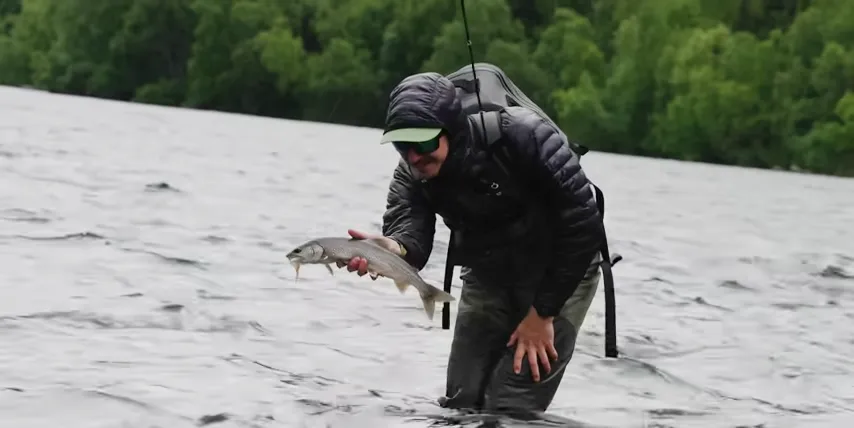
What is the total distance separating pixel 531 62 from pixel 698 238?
156 feet

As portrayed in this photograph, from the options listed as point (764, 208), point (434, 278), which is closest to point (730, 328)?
point (434, 278)

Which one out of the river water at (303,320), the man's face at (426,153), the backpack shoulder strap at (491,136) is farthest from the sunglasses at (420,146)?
the river water at (303,320)

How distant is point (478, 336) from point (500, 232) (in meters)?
0.64

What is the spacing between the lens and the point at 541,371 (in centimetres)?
624

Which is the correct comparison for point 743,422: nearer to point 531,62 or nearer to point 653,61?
point 653,61

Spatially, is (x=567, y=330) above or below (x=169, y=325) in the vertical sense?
above

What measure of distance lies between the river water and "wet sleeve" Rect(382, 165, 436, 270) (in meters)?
0.95

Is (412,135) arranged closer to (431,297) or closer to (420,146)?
(420,146)

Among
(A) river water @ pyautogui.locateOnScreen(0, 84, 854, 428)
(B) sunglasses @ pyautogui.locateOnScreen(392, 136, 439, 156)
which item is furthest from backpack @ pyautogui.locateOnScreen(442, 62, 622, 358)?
(A) river water @ pyautogui.locateOnScreen(0, 84, 854, 428)

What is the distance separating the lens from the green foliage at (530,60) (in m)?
57.6

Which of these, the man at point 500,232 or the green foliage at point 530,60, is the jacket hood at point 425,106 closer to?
the man at point 500,232

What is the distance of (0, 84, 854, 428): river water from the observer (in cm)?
774

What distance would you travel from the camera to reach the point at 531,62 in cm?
6906

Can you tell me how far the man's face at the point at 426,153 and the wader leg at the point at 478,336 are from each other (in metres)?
1.01
